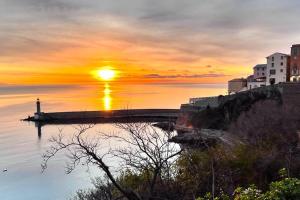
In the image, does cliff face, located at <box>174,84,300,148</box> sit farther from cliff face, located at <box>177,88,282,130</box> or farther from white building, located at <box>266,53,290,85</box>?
white building, located at <box>266,53,290,85</box>

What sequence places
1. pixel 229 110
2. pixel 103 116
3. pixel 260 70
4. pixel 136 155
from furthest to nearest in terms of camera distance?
pixel 103 116, pixel 260 70, pixel 229 110, pixel 136 155

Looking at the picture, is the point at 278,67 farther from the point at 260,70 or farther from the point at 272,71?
the point at 260,70

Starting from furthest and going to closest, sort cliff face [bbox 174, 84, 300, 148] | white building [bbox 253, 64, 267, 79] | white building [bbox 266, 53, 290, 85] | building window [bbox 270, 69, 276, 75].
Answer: white building [bbox 253, 64, 267, 79], building window [bbox 270, 69, 276, 75], white building [bbox 266, 53, 290, 85], cliff face [bbox 174, 84, 300, 148]

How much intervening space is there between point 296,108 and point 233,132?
670 centimetres

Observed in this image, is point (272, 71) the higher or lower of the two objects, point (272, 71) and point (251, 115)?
the higher

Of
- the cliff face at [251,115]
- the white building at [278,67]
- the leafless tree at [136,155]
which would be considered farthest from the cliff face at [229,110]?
the leafless tree at [136,155]

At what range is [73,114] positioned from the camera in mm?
75812

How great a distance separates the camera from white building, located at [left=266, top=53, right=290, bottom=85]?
58438 mm

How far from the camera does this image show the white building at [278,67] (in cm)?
5844

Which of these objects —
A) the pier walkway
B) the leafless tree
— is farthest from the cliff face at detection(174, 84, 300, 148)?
the pier walkway

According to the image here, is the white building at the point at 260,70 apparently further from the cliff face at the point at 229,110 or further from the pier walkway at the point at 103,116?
the cliff face at the point at 229,110

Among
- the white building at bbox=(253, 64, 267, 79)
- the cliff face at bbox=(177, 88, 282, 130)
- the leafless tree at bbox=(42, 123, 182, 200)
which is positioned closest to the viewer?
the leafless tree at bbox=(42, 123, 182, 200)

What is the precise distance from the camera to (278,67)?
59.5m

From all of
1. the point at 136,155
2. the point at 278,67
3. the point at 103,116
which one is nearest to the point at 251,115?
the point at 136,155
